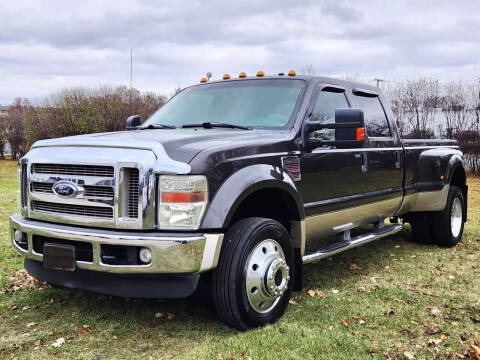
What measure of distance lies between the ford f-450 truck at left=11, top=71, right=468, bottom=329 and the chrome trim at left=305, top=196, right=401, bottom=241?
0.02 m

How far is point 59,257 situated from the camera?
3576 millimetres

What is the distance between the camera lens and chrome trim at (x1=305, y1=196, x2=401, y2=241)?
4.60m

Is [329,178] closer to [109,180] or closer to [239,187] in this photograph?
[239,187]

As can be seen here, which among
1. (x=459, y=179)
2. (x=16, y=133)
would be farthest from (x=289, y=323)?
(x=16, y=133)

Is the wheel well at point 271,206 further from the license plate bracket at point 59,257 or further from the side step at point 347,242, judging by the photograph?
the license plate bracket at point 59,257

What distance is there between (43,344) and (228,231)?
4.86 ft

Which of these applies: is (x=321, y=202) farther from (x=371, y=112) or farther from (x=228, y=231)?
(x=371, y=112)

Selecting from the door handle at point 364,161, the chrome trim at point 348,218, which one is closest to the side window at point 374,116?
the door handle at point 364,161

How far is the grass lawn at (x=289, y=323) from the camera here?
3.50m

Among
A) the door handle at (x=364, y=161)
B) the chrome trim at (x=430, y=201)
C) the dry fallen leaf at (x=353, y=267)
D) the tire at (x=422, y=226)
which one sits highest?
the door handle at (x=364, y=161)

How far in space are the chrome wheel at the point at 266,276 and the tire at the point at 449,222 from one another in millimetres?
3562

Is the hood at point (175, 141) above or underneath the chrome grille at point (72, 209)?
above

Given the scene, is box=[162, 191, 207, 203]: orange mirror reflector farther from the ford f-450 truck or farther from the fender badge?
the fender badge

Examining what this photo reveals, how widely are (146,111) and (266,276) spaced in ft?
67.2
